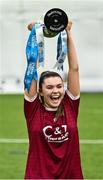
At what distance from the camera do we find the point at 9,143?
37.6 ft

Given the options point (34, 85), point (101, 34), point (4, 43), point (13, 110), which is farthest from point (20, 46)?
point (34, 85)

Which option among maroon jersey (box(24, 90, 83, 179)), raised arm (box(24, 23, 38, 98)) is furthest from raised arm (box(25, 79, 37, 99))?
maroon jersey (box(24, 90, 83, 179))

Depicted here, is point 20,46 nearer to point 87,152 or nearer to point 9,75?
point 9,75

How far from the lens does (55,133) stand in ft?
15.6

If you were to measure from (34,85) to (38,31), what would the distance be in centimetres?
42

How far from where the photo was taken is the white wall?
24.1 metres

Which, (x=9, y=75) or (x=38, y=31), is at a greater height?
(x=38, y=31)

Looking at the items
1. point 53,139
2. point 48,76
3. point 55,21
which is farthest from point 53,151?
point 55,21

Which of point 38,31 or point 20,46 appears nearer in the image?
point 38,31

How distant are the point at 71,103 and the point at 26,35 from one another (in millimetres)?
19307

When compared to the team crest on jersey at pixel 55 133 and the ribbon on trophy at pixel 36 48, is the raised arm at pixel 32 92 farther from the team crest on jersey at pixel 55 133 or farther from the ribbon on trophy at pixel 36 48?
the team crest on jersey at pixel 55 133

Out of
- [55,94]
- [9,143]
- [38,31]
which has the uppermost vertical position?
[38,31]

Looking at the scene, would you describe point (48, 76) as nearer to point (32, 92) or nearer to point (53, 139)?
point (32, 92)

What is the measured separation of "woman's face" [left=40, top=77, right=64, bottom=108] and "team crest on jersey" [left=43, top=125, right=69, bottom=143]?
0.57 feet
